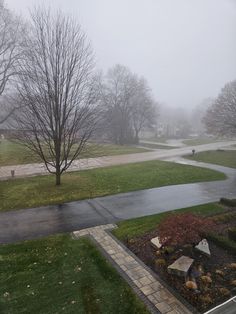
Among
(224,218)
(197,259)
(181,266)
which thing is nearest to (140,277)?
(181,266)

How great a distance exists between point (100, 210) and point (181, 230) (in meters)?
4.75

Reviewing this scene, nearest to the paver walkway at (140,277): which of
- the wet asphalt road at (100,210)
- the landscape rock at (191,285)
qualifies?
the landscape rock at (191,285)

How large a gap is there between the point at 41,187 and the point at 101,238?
6971mm

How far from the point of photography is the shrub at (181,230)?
6.31 meters

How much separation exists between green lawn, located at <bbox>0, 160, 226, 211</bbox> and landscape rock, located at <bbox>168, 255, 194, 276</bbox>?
683cm

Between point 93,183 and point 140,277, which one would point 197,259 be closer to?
point 140,277

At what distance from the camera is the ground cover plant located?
17.5 feet

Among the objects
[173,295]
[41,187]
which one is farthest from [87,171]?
[173,295]

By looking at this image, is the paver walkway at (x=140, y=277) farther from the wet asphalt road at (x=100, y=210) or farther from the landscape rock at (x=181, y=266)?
the wet asphalt road at (x=100, y=210)

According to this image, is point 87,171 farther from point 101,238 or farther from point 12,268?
point 12,268

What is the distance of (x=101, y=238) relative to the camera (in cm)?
796

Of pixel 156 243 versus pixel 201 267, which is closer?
pixel 201 267

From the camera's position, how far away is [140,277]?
5.94m

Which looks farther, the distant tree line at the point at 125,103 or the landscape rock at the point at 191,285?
the distant tree line at the point at 125,103
